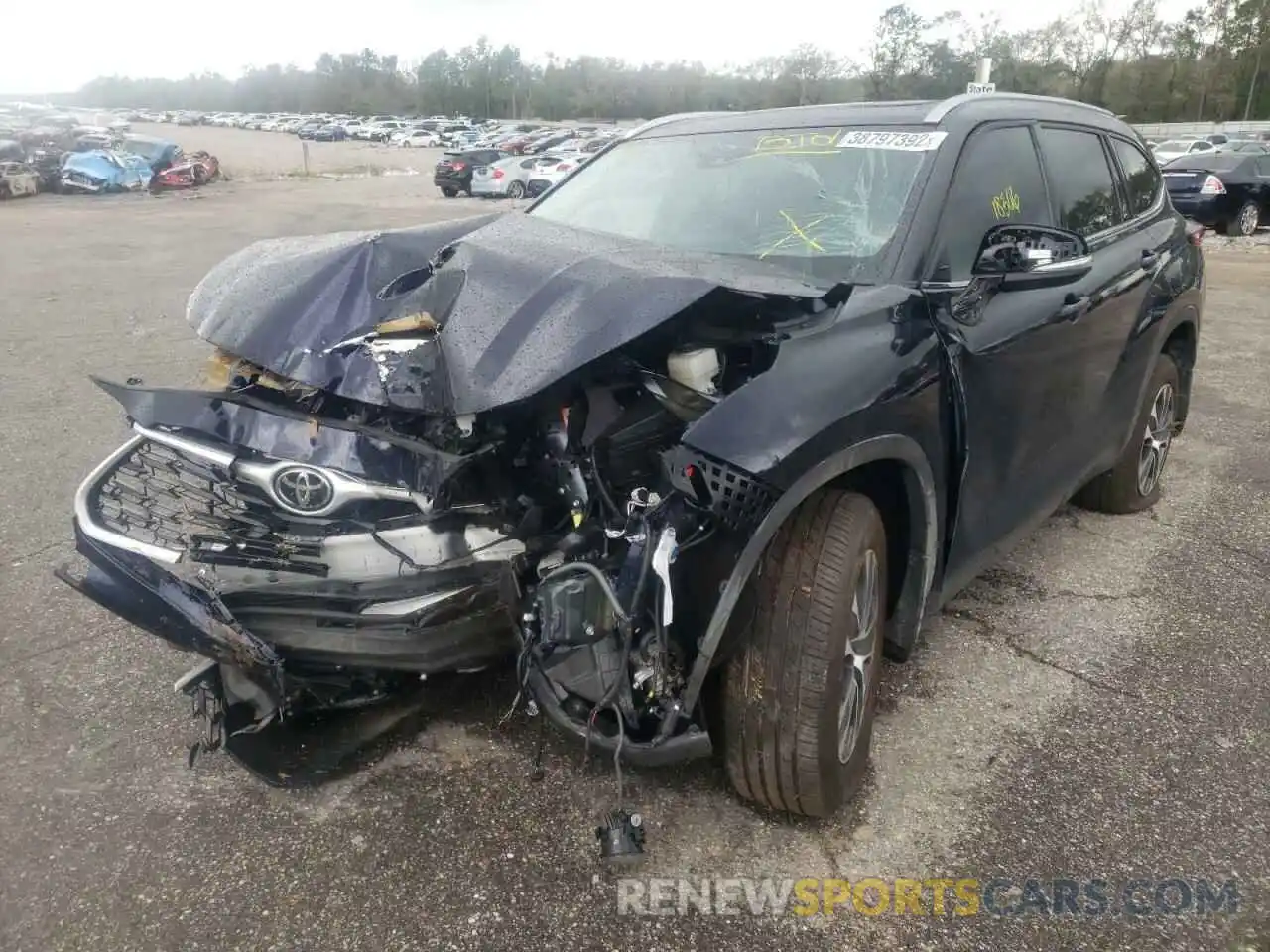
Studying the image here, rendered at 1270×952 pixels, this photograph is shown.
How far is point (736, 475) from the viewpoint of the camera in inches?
78.3

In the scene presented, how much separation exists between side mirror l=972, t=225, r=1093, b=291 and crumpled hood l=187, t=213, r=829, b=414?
61 centimetres

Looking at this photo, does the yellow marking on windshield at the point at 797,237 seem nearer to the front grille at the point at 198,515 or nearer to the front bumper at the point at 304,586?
the front bumper at the point at 304,586

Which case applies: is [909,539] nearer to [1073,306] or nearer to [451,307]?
[1073,306]

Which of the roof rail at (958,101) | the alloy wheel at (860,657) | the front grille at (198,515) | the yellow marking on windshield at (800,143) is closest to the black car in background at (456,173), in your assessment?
the roof rail at (958,101)

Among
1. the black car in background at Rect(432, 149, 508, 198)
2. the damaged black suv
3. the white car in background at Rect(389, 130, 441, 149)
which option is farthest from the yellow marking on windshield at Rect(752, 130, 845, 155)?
the white car in background at Rect(389, 130, 441, 149)

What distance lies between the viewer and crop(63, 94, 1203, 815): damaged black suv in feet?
7.13

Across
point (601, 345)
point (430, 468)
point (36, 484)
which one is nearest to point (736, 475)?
point (601, 345)

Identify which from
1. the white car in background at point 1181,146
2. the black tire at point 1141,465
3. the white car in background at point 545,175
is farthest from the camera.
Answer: the white car in background at point 1181,146

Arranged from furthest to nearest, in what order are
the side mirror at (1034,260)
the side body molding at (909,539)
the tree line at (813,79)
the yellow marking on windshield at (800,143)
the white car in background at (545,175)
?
the tree line at (813,79) < the white car in background at (545,175) < the yellow marking on windshield at (800,143) < the side mirror at (1034,260) < the side body molding at (909,539)

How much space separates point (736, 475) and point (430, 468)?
801 mm

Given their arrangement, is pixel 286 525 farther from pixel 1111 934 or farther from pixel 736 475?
pixel 1111 934

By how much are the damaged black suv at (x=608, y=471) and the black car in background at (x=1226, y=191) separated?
15.7 metres

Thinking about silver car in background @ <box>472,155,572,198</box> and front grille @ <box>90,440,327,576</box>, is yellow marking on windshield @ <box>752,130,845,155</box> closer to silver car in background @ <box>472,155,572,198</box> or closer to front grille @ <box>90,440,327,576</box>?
front grille @ <box>90,440,327,576</box>

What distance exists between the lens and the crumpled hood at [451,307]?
7.43 feet
